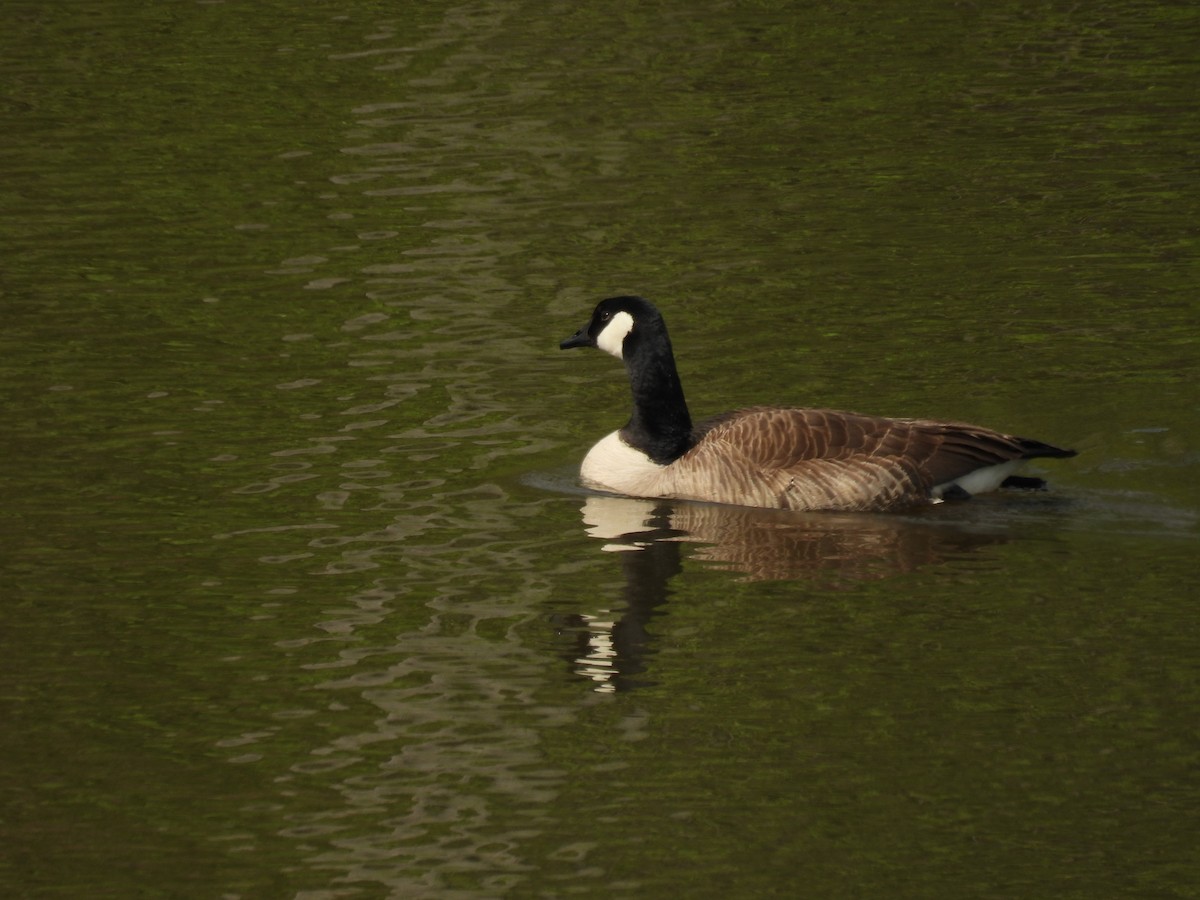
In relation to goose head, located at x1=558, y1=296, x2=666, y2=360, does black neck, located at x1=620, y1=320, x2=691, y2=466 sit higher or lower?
lower

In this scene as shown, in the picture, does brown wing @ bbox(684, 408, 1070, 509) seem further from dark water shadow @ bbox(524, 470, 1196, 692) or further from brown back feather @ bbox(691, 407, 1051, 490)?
dark water shadow @ bbox(524, 470, 1196, 692)

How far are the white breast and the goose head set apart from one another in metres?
0.73

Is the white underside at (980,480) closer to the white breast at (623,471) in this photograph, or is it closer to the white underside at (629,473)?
the white underside at (629,473)

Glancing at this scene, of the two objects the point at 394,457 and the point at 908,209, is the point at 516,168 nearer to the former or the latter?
the point at 908,209

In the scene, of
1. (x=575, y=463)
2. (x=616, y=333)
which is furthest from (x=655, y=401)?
(x=575, y=463)

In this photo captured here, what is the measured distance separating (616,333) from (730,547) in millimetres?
2371

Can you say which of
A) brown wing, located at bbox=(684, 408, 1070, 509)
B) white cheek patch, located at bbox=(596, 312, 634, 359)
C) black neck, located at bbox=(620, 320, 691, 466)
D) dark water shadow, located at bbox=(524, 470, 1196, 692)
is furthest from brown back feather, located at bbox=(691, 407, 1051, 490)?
white cheek patch, located at bbox=(596, 312, 634, 359)

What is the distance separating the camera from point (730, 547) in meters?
14.3

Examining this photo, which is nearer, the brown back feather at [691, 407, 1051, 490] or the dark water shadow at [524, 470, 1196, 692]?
the dark water shadow at [524, 470, 1196, 692]

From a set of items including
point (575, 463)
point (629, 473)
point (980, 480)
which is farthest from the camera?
point (575, 463)

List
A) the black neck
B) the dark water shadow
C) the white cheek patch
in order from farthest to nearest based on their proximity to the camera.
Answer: the white cheek patch < the black neck < the dark water shadow

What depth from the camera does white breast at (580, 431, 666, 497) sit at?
1568 cm

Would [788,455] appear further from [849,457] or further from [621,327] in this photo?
[621,327]

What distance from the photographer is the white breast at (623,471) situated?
15.7 m
